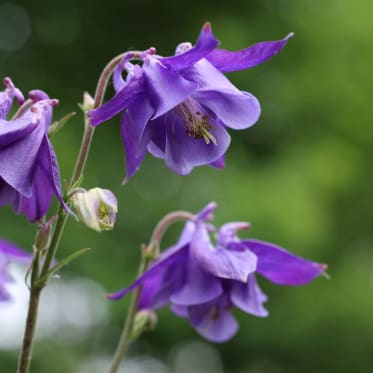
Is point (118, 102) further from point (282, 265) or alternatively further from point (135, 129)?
point (282, 265)

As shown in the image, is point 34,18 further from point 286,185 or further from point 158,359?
point 158,359

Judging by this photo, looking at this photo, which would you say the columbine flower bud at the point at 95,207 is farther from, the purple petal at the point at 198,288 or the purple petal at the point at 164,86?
the purple petal at the point at 198,288

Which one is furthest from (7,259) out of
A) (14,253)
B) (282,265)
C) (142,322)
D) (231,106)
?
(231,106)

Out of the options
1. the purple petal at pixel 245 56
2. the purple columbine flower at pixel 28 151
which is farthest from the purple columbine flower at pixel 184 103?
the purple columbine flower at pixel 28 151

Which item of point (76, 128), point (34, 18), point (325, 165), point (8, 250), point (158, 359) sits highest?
point (8, 250)

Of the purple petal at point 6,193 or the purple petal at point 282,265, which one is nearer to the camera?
the purple petal at point 6,193

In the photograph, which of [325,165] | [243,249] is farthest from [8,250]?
[325,165]
